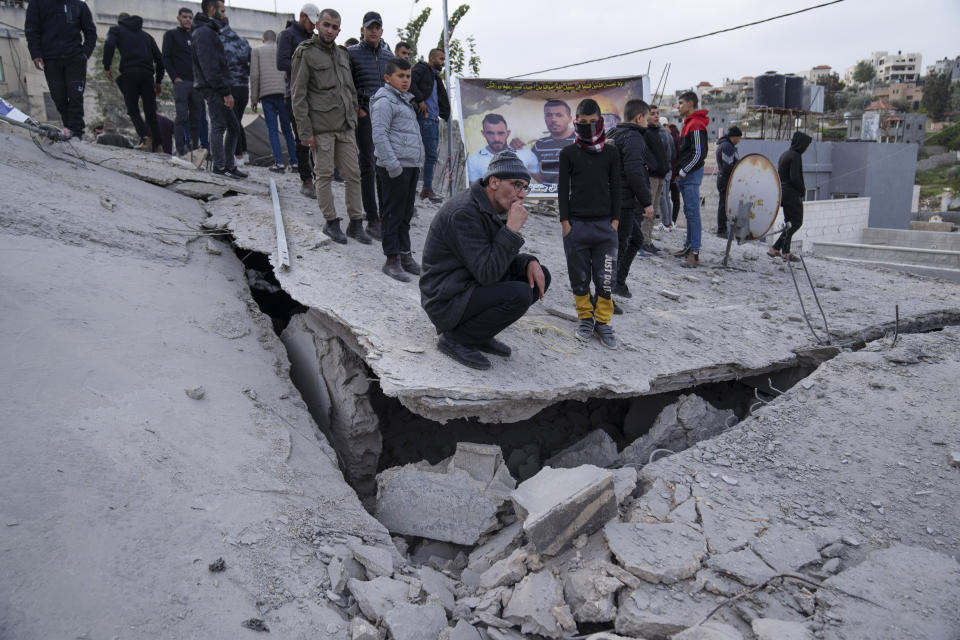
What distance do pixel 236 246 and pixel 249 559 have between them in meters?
3.64

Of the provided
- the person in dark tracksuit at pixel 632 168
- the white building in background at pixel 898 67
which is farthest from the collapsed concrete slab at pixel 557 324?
the white building in background at pixel 898 67

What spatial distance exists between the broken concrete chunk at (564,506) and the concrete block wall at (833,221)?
13640mm

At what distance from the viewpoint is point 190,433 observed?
121 inches

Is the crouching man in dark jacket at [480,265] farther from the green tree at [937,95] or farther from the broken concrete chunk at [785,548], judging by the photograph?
the green tree at [937,95]

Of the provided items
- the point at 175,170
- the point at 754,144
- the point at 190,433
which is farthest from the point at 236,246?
the point at 754,144

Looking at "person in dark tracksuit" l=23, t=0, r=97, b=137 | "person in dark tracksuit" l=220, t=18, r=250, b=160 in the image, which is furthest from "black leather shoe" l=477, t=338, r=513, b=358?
"person in dark tracksuit" l=23, t=0, r=97, b=137

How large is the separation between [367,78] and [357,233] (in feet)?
5.09

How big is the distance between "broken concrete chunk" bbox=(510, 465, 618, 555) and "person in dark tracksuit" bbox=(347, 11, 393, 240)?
3.50 meters

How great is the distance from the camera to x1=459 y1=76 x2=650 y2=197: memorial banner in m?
9.72

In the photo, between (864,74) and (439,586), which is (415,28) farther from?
(864,74)

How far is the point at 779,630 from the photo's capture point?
2383 millimetres

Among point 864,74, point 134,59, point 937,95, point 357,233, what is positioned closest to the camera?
point 357,233

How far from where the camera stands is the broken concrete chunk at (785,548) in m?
2.84

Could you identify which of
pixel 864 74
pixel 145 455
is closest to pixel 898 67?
pixel 864 74
